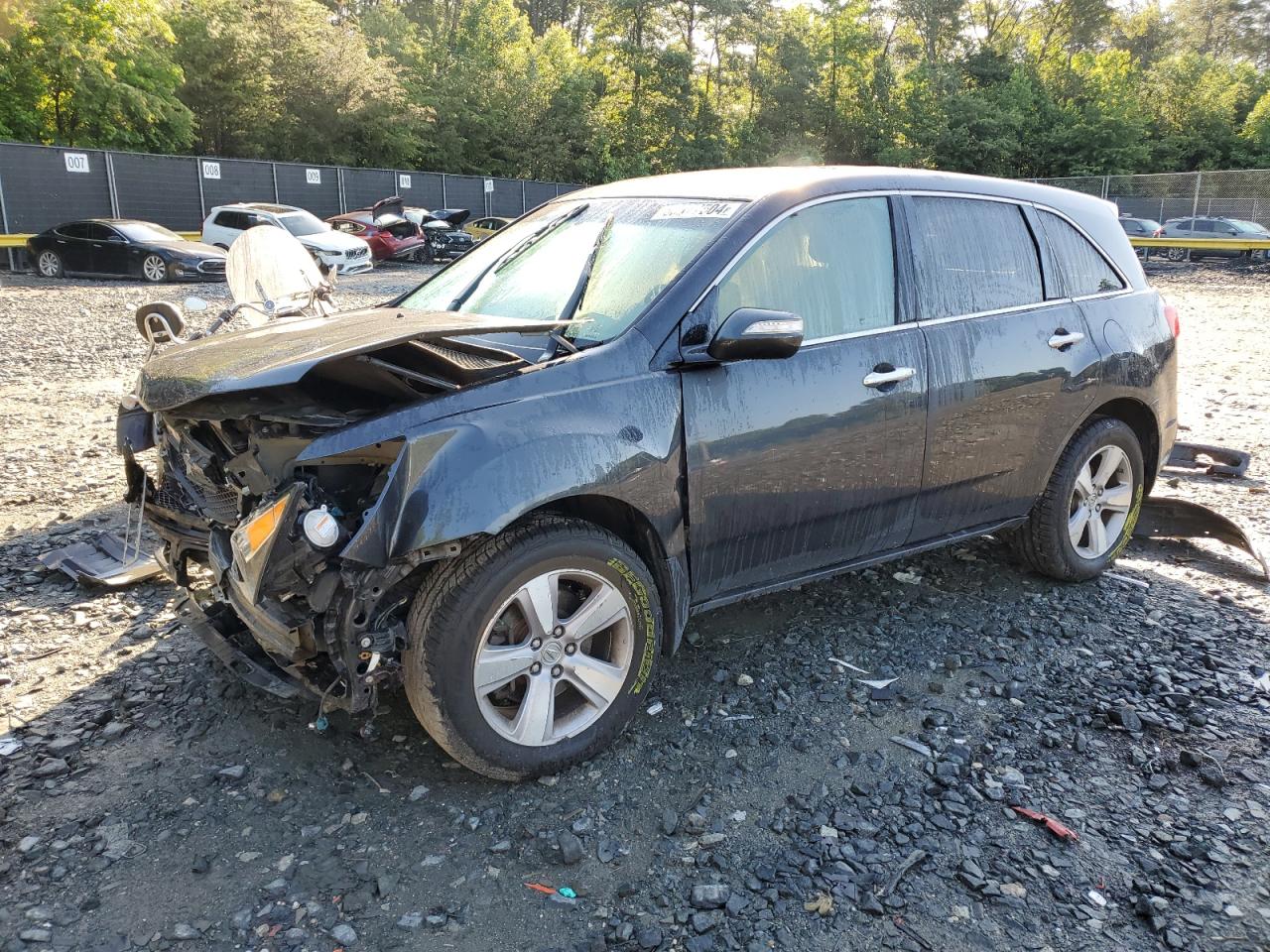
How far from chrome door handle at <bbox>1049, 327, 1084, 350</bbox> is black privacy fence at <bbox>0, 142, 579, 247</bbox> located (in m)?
15.1

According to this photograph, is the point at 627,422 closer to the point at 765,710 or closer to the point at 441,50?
the point at 765,710

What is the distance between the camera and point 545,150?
45469 mm

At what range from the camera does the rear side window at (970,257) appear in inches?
154

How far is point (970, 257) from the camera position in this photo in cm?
406

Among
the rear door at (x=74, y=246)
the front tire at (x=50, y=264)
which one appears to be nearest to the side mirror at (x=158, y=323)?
the rear door at (x=74, y=246)

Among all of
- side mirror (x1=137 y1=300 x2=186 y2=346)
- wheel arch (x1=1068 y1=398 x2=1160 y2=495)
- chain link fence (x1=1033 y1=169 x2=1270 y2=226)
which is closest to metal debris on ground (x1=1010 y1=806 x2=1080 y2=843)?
wheel arch (x1=1068 y1=398 x2=1160 y2=495)

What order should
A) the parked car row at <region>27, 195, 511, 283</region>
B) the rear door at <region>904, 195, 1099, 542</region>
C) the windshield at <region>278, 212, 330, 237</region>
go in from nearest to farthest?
the rear door at <region>904, 195, 1099, 542</region>, the parked car row at <region>27, 195, 511, 283</region>, the windshield at <region>278, 212, 330, 237</region>

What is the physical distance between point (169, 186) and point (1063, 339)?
26343 mm

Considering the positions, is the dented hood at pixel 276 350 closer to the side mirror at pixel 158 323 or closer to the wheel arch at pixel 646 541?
the wheel arch at pixel 646 541

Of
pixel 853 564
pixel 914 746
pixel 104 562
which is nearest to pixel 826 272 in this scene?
pixel 853 564

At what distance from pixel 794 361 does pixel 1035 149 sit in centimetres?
5361

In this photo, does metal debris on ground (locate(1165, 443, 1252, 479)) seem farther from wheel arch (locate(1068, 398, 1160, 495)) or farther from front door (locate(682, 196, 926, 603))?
front door (locate(682, 196, 926, 603))

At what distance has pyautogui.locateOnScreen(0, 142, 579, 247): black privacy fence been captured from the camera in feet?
72.5

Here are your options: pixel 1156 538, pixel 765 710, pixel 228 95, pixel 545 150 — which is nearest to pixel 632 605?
pixel 765 710
